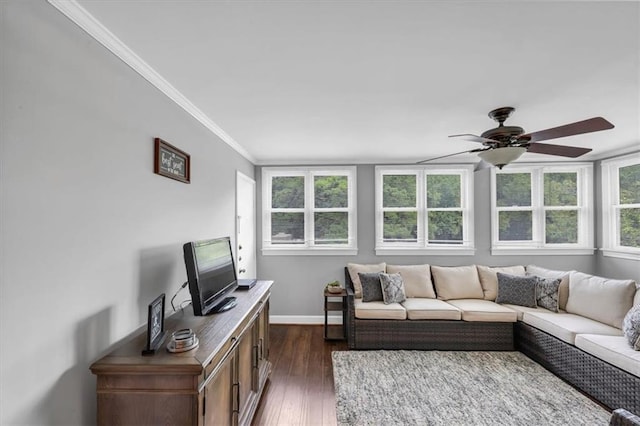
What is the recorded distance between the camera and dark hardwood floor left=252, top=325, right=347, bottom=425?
2.37 metres

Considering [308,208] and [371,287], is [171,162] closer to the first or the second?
[308,208]

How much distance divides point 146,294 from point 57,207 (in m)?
0.83

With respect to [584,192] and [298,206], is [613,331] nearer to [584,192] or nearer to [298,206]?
[584,192]

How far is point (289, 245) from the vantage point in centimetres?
465

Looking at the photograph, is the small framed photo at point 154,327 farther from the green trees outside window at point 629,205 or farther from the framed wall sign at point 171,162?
the green trees outside window at point 629,205

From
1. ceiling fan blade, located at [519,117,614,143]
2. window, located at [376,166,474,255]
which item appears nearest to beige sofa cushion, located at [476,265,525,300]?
window, located at [376,166,474,255]

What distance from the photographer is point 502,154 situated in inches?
99.3

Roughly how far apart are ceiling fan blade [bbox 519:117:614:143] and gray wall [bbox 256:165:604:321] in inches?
93.5

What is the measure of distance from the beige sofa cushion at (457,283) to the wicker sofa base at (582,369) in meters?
0.67

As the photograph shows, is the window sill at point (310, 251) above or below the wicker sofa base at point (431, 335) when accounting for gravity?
above

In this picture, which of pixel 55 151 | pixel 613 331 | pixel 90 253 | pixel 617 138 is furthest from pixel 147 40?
pixel 617 138

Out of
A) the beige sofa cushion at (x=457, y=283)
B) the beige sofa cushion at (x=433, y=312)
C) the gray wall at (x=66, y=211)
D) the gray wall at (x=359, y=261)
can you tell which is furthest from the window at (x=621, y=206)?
the gray wall at (x=66, y=211)

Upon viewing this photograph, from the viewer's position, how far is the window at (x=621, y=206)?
13.0ft

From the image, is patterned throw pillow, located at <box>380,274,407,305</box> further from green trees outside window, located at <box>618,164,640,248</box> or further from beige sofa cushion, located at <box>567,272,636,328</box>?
green trees outside window, located at <box>618,164,640,248</box>
